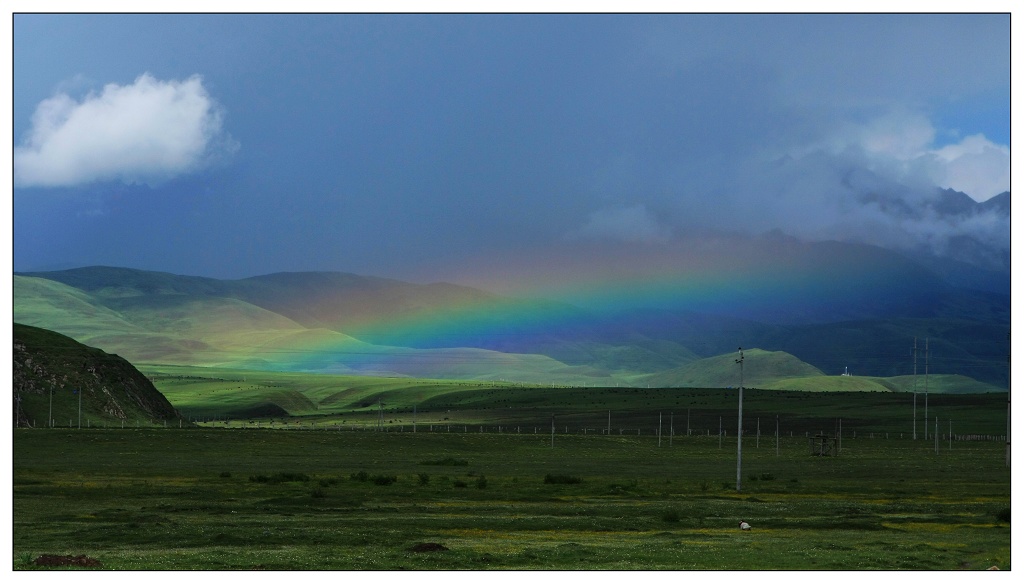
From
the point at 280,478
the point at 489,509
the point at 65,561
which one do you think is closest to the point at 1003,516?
the point at 489,509

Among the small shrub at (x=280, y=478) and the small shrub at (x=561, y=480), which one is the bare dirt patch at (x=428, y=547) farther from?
the small shrub at (x=561, y=480)

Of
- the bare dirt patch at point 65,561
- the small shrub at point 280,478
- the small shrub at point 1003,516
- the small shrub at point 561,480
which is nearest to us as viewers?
the bare dirt patch at point 65,561

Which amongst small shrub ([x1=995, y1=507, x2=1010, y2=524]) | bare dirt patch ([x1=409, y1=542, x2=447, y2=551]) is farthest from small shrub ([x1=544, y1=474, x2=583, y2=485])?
bare dirt patch ([x1=409, y1=542, x2=447, y2=551])

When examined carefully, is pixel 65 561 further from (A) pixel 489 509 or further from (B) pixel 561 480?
(B) pixel 561 480

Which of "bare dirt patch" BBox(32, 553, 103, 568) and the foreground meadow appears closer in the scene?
"bare dirt patch" BBox(32, 553, 103, 568)

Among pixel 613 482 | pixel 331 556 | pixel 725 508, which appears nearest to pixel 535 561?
pixel 331 556

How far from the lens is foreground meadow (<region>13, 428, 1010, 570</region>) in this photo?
47562mm

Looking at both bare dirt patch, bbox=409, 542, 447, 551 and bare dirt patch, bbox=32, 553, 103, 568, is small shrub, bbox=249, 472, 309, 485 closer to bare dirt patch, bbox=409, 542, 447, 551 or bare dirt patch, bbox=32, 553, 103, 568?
bare dirt patch, bbox=409, 542, 447, 551

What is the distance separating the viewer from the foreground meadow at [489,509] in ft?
156

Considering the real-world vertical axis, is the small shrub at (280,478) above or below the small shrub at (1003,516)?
below

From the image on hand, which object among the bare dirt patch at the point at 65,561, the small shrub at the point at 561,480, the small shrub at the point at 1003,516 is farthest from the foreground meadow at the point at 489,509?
the bare dirt patch at the point at 65,561

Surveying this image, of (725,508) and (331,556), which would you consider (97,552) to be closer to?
(331,556)

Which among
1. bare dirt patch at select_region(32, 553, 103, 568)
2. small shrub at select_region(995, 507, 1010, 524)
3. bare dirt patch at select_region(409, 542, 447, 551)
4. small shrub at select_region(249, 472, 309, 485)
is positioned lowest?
small shrub at select_region(249, 472, 309, 485)

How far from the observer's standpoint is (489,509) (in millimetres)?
73438
